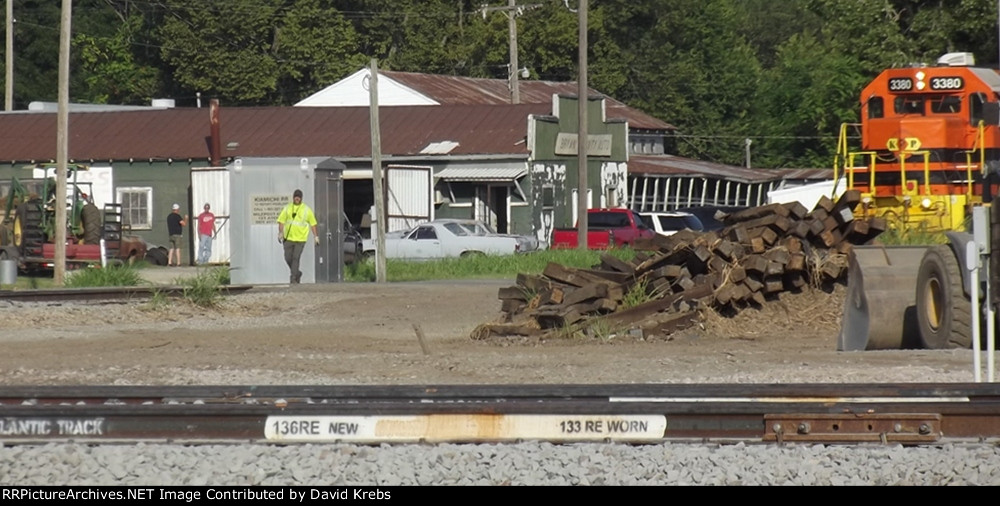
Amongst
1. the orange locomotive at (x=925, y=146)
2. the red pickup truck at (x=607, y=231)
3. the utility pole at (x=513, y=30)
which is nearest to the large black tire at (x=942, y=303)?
the orange locomotive at (x=925, y=146)

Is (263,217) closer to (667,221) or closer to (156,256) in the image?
(156,256)

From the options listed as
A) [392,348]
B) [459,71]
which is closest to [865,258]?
[392,348]

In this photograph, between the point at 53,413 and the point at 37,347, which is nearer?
the point at 53,413

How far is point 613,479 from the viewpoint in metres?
7.87

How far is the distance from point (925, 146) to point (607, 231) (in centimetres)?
2212

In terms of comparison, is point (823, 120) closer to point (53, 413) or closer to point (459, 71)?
point (459, 71)

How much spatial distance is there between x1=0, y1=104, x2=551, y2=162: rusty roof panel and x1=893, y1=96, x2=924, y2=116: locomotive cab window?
25752 mm

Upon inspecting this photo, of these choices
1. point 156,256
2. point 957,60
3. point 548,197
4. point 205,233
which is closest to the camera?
point 957,60

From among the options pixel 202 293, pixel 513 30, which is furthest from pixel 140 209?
pixel 202 293

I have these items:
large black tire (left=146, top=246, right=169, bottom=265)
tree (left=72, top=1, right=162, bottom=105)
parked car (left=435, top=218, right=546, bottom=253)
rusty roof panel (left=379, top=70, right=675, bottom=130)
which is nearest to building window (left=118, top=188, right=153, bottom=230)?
large black tire (left=146, top=246, right=169, bottom=265)

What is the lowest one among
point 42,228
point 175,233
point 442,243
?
point 442,243

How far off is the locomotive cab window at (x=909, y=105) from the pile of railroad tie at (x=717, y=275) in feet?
12.9

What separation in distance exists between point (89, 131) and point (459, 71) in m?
37.3

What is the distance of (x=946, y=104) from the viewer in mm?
20562
